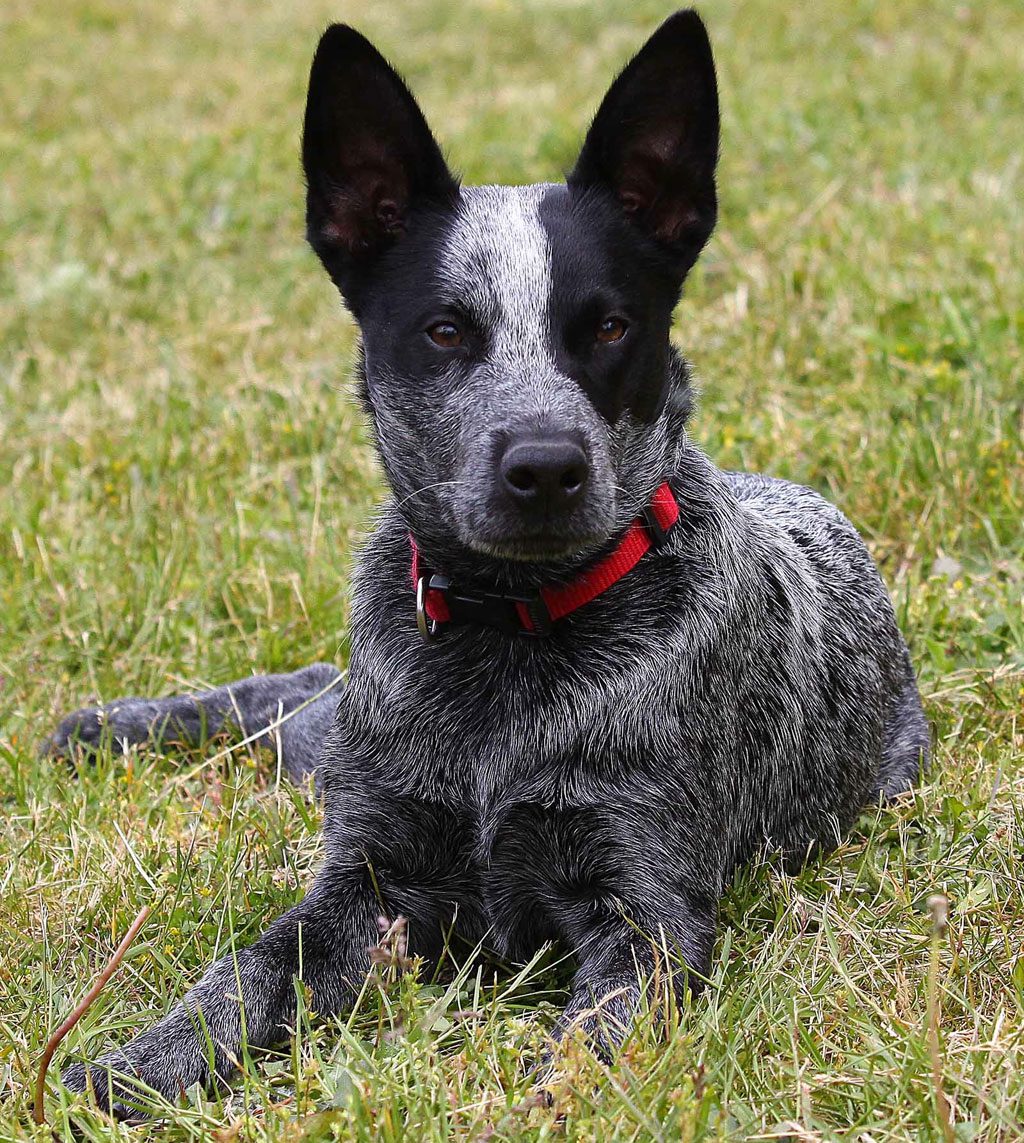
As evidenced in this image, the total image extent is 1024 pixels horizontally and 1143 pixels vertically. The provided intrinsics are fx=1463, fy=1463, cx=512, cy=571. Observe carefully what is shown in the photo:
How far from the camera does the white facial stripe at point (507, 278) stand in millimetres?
3111

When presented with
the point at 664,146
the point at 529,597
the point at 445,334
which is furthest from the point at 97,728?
the point at 664,146

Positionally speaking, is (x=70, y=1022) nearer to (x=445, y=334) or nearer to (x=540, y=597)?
(x=540, y=597)

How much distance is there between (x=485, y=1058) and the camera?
279 centimetres

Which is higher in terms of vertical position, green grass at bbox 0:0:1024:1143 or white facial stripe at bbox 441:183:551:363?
white facial stripe at bbox 441:183:551:363

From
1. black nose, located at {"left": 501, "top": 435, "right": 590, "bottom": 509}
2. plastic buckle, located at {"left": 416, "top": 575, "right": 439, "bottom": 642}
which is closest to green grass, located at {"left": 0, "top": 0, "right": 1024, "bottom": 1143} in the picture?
plastic buckle, located at {"left": 416, "top": 575, "right": 439, "bottom": 642}

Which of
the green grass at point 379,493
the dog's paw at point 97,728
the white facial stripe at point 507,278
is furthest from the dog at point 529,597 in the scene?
the dog's paw at point 97,728

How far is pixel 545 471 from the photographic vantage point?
9.46 feet

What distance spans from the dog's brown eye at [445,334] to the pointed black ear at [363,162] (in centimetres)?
30

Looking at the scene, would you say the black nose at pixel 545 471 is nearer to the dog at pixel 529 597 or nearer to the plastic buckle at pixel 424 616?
the dog at pixel 529 597

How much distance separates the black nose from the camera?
113 inches

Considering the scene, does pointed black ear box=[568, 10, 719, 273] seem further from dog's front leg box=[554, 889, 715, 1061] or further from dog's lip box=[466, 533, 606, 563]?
dog's front leg box=[554, 889, 715, 1061]

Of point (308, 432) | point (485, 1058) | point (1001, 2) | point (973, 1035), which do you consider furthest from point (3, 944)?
point (1001, 2)

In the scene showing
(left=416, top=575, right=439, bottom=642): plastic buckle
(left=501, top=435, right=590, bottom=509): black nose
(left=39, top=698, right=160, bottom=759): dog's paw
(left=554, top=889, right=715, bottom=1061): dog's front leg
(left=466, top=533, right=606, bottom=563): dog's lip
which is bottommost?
(left=39, top=698, right=160, bottom=759): dog's paw

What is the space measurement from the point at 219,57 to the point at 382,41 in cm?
140
